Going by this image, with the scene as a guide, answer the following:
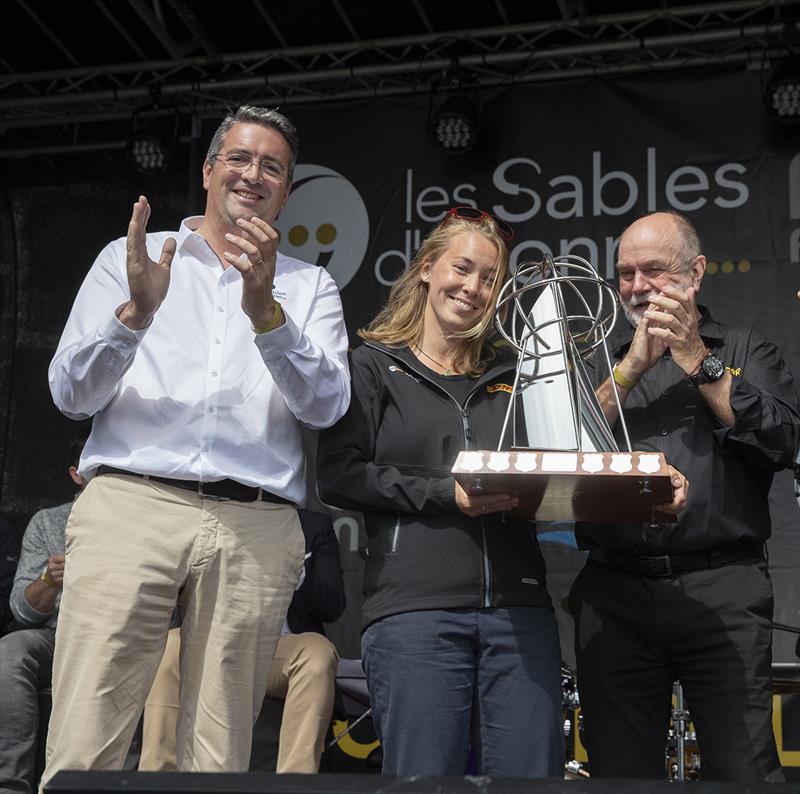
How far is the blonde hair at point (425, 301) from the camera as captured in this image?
105 inches

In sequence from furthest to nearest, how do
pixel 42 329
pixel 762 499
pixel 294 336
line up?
pixel 42 329, pixel 762 499, pixel 294 336

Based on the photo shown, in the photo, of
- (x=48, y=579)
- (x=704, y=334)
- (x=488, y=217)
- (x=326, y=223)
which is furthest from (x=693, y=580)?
(x=326, y=223)

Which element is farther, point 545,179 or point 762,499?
point 545,179

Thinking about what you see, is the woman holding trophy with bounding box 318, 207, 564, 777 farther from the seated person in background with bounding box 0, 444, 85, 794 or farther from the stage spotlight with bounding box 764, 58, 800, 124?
the stage spotlight with bounding box 764, 58, 800, 124

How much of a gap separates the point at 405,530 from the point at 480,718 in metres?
0.42

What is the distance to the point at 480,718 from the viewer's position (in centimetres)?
234

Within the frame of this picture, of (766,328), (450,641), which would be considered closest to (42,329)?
(766,328)

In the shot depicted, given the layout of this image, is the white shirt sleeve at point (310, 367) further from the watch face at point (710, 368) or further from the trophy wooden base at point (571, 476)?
the watch face at point (710, 368)

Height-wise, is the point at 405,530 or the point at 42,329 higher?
the point at 42,329

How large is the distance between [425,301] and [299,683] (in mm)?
1963

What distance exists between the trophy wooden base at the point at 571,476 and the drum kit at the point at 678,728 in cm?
178

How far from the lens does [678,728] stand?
3.87 metres

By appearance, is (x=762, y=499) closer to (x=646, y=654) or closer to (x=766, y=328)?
(x=646, y=654)

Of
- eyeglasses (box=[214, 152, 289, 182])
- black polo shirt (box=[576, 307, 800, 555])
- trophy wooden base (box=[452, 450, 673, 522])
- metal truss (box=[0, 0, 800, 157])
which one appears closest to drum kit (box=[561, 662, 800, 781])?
black polo shirt (box=[576, 307, 800, 555])
